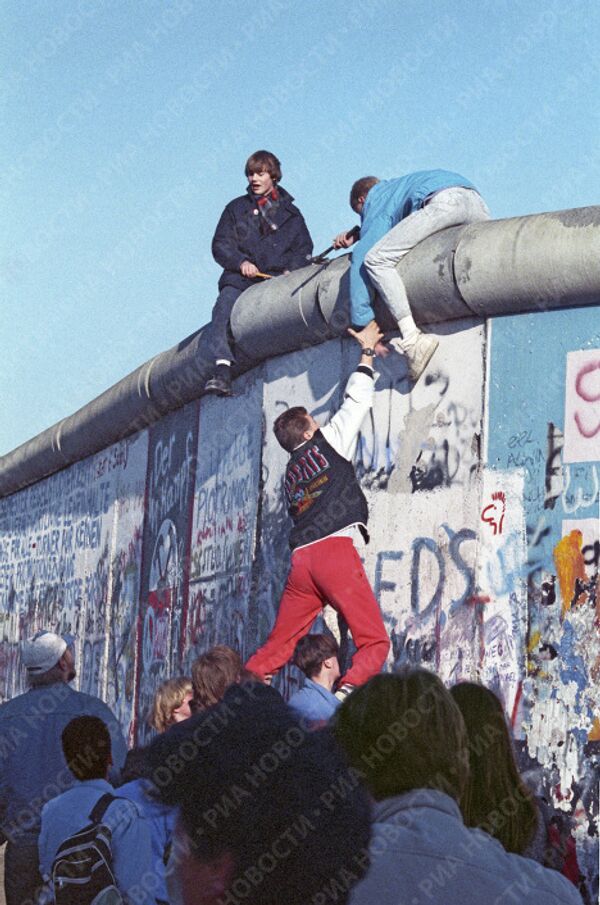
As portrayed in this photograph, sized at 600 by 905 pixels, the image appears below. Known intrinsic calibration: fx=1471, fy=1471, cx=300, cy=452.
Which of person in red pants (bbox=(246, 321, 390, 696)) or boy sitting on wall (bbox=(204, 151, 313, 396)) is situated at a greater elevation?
boy sitting on wall (bbox=(204, 151, 313, 396))

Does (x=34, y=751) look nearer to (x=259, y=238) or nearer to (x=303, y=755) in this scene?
(x=303, y=755)

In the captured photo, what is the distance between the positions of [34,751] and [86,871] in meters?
1.54

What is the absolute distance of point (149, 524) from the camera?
40.5 ft

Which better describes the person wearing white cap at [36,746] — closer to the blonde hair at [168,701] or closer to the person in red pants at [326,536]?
the blonde hair at [168,701]

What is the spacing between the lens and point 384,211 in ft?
27.6

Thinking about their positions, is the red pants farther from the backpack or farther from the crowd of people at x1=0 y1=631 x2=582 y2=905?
the crowd of people at x1=0 y1=631 x2=582 y2=905

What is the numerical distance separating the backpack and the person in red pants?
3.31 meters

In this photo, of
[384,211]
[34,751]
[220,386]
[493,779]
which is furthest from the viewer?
[220,386]

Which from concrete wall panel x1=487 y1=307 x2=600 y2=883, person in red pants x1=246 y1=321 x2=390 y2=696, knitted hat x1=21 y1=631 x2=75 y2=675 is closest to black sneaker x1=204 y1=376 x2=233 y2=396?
person in red pants x1=246 y1=321 x2=390 y2=696

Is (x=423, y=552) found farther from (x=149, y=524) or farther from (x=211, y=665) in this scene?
(x=149, y=524)

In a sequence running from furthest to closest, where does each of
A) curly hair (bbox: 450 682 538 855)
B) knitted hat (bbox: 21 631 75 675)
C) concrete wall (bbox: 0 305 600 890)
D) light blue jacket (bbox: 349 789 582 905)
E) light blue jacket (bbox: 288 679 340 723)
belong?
concrete wall (bbox: 0 305 600 890) → light blue jacket (bbox: 288 679 340 723) → knitted hat (bbox: 21 631 75 675) → curly hair (bbox: 450 682 538 855) → light blue jacket (bbox: 349 789 582 905)

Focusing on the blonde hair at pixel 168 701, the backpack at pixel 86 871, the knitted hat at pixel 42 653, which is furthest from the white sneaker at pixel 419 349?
the backpack at pixel 86 871

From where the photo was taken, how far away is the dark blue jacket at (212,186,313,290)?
9.74 meters

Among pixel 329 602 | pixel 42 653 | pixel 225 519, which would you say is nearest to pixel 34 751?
pixel 42 653
